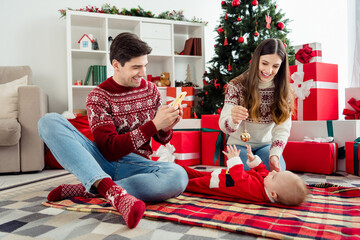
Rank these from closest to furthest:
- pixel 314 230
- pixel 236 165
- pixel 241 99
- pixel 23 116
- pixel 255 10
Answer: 1. pixel 314 230
2. pixel 236 165
3. pixel 241 99
4. pixel 23 116
5. pixel 255 10

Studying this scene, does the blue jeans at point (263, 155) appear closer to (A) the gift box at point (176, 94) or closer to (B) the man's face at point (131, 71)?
(B) the man's face at point (131, 71)

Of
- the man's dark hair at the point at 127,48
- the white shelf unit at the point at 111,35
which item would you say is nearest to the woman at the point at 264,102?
the man's dark hair at the point at 127,48

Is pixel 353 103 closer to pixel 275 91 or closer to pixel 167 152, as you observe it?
pixel 275 91

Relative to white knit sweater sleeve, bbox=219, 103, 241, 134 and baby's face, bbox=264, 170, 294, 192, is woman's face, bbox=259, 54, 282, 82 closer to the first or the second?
white knit sweater sleeve, bbox=219, 103, 241, 134

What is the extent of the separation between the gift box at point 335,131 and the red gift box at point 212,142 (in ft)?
1.96

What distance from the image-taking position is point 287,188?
43.8 inches

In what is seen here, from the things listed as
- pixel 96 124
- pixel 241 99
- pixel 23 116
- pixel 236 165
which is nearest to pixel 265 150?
pixel 241 99

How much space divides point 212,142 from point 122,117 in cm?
136

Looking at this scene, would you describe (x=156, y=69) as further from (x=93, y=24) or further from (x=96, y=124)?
(x=96, y=124)

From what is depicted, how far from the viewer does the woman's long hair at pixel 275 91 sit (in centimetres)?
155

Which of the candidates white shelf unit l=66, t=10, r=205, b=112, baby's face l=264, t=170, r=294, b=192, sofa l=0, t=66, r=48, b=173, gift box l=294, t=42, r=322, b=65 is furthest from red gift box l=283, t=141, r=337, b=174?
sofa l=0, t=66, r=48, b=173

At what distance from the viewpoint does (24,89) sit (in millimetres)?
2342

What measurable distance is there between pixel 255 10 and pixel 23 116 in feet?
7.39

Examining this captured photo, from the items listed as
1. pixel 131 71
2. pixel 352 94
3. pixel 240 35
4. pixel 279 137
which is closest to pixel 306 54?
pixel 352 94
